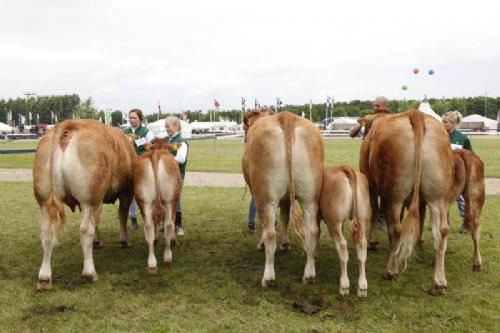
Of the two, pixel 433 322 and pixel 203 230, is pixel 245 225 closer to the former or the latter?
pixel 203 230

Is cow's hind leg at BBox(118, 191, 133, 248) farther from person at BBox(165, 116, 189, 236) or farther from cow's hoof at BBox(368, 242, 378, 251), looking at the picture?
cow's hoof at BBox(368, 242, 378, 251)

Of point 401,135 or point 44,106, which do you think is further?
point 44,106

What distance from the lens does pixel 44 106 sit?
370ft

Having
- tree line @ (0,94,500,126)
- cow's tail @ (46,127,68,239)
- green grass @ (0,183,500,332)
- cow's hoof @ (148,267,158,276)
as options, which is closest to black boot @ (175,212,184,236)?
green grass @ (0,183,500,332)

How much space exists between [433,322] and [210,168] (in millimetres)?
15178

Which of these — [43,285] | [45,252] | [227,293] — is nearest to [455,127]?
[227,293]

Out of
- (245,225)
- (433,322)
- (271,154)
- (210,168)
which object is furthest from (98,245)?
(210,168)

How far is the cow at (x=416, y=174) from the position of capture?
212 inches

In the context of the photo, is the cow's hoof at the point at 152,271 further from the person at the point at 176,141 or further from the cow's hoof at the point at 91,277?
the person at the point at 176,141

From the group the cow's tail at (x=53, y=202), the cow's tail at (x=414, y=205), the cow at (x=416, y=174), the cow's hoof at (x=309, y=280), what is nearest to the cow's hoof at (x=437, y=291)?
the cow at (x=416, y=174)

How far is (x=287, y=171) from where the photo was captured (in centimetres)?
543

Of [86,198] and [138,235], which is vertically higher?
[86,198]

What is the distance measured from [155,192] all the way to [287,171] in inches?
74.1

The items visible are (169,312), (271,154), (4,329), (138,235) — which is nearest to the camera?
(4,329)
